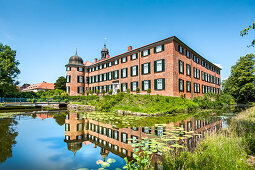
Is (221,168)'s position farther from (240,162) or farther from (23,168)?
(23,168)

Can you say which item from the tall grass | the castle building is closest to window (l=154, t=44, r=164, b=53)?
the castle building

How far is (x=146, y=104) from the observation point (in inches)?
590

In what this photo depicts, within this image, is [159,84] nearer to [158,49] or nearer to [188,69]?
[158,49]

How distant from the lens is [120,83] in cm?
2556

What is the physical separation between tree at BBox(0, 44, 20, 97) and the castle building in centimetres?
988

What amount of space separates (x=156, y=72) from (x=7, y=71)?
88.4 ft

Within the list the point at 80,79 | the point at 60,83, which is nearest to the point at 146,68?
the point at 80,79

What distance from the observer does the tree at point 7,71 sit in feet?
82.0

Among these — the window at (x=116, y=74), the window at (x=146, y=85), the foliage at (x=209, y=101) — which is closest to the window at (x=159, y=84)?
the window at (x=146, y=85)

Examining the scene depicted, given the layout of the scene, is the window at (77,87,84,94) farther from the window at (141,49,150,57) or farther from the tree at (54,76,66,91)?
the tree at (54,76,66,91)

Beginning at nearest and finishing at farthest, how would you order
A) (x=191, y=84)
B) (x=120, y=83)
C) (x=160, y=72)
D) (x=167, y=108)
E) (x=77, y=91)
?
1. (x=167, y=108)
2. (x=160, y=72)
3. (x=191, y=84)
4. (x=120, y=83)
5. (x=77, y=91)

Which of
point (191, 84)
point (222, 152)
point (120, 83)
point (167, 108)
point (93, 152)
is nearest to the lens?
point (222, 152)

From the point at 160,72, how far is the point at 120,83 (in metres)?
8.52

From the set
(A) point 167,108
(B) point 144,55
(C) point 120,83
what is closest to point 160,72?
(B) point 144,55
